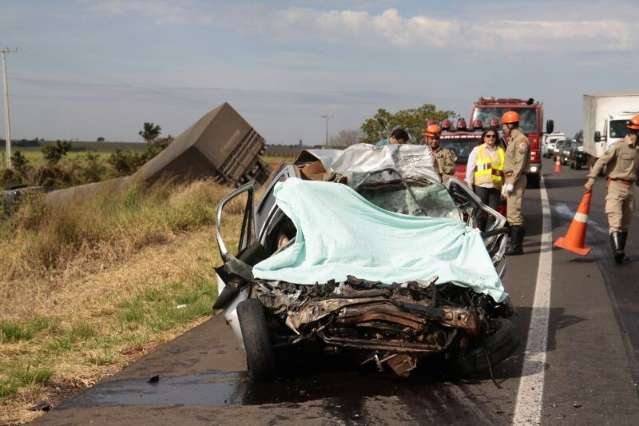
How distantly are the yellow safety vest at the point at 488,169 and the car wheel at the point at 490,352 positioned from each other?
255 inches

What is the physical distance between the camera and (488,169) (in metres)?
13.0

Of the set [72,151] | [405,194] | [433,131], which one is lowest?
[72,151]

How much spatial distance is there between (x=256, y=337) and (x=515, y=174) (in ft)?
24.6

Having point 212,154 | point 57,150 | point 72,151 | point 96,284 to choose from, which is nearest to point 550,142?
point 57,150

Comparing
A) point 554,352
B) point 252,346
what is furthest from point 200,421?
point 554,352

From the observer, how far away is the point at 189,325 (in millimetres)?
8742

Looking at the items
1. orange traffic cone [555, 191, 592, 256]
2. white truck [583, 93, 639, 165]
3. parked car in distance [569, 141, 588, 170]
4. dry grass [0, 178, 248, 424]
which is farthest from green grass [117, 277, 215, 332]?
parked car in distance [569, 141, 588, 170]

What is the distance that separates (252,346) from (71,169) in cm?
2875

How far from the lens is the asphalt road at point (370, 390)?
17.8 feet

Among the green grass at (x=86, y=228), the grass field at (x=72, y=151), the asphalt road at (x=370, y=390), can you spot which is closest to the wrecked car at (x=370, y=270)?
the asphalt road at (x=370, y=390)

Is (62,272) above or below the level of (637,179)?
below

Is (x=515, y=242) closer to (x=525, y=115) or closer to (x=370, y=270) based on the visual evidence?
(x=370, y=270)

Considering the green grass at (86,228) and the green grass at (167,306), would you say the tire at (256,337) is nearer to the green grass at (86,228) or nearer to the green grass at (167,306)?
the green grass at (167,306)

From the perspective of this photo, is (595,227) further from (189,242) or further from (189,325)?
(189,325)
